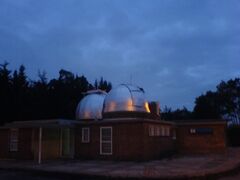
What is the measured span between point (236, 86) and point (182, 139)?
159 ft

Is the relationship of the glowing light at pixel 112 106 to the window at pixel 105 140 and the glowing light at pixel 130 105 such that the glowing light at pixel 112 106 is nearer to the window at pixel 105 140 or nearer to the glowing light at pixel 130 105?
the glowing light at pixel 130 105

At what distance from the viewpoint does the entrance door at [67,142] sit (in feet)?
109

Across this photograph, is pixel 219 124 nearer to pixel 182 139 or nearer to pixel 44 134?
pixel 182 139

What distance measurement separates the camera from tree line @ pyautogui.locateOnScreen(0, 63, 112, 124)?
42500mm

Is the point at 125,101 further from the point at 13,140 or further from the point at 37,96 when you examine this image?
the point at 37,96

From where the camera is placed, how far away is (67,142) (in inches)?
1315

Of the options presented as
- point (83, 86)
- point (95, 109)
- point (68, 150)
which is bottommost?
point (68, 150)

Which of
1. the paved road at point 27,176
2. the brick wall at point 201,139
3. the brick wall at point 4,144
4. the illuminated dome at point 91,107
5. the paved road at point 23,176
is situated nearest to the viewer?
the paved road at point 27,176

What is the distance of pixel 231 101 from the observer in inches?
3214

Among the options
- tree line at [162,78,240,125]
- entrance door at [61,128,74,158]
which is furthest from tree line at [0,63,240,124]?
tree line at [162,78,240,125]

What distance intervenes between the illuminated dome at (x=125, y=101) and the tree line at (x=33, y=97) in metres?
8.32

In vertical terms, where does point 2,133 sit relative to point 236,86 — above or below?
below

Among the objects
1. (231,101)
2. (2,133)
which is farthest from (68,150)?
(231,101)

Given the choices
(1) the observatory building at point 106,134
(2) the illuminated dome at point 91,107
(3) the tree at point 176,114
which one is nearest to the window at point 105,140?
(1) the observatory building at point 106,134
